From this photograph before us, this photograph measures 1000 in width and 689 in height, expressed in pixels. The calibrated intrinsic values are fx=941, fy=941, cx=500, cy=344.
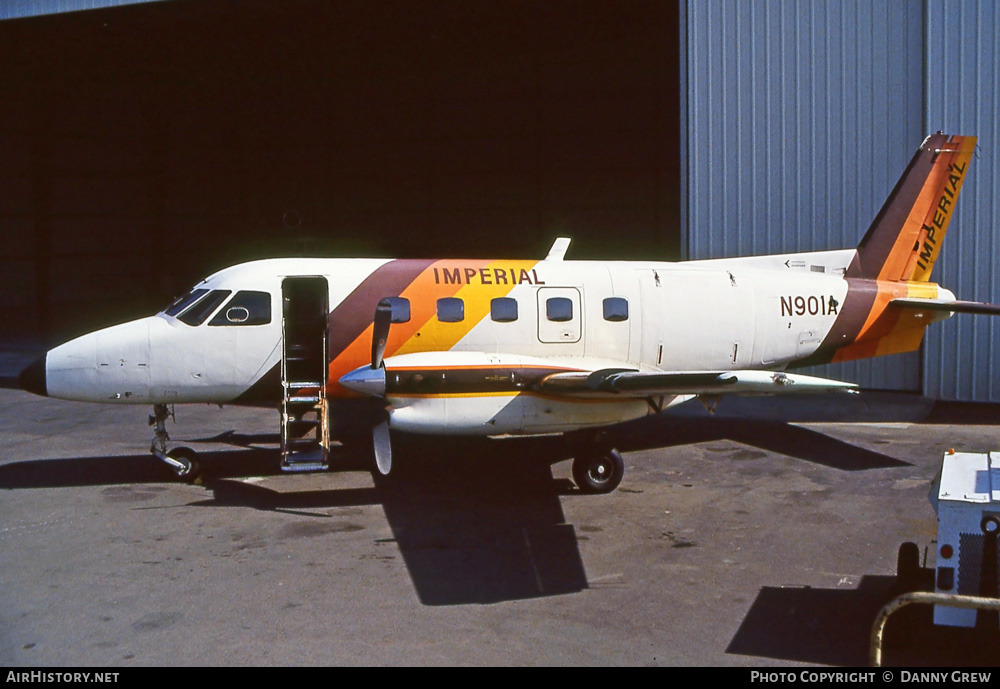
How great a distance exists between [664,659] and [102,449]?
39.7 ft

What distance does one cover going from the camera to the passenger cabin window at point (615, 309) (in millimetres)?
14625

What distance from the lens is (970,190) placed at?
18.9 metres

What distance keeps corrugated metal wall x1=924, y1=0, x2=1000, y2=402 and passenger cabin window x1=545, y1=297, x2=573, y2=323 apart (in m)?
8.90

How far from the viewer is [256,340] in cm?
1393

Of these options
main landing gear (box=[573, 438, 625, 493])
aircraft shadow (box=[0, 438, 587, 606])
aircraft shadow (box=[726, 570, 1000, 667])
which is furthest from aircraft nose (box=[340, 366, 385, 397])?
aircraft shadow (box=[726, 570, 1000, 667])

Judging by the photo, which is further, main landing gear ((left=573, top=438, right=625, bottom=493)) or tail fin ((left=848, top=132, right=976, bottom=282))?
tail fin ((left=848, top=132, right=976, bottom=282))

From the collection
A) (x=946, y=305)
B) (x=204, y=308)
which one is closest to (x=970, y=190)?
(x=946, y=305)

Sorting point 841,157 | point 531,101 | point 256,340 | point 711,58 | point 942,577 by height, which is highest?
point 531,101

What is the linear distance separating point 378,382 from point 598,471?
3.72 meters

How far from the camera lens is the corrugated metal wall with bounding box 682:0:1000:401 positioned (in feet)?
61.3

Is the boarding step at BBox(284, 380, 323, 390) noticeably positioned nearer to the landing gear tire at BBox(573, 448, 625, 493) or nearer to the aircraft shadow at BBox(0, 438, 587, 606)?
the aircraft shadow at BBox(0, 438, 587, 606)

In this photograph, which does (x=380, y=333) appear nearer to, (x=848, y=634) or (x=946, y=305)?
(x=848, y=634)

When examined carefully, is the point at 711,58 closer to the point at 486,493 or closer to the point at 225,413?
the point at 486,493
